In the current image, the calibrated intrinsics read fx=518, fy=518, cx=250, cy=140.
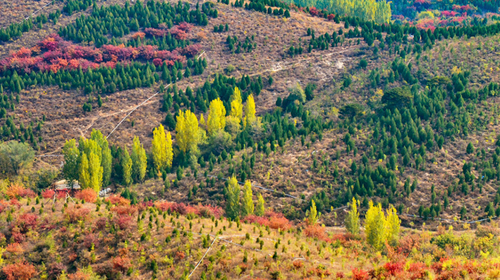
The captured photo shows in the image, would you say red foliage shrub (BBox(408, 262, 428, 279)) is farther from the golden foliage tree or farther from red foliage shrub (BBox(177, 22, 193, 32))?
red foliage shrub (BBox(177, 22, 193, 32))

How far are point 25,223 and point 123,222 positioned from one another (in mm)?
6940

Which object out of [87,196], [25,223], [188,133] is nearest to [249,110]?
[188,133]

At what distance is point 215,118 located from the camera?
192ft

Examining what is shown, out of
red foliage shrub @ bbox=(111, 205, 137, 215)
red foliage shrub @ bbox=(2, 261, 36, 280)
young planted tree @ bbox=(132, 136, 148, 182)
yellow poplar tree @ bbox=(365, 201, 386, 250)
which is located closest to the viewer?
red foliage shrub @ bbox=(2, 261, 36, 280)

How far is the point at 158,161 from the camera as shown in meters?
55.1

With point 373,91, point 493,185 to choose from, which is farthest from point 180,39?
point 493,185

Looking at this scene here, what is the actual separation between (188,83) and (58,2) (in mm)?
33584

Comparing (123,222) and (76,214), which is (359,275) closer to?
(123,222)

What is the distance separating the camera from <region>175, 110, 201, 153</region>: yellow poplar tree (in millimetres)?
56719

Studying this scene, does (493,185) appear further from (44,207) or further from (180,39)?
(180,39)

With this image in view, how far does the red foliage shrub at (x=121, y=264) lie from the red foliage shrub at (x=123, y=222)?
117 inches

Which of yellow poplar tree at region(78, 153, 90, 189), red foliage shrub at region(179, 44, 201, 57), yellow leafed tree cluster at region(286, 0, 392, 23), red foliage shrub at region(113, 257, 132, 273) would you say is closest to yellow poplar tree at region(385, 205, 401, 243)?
red foliage shrub at region(113, 257, 132, 273)

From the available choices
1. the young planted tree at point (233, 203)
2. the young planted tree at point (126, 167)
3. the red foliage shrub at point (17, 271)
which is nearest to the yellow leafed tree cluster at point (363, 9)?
the young planted tree at point (126, 167)

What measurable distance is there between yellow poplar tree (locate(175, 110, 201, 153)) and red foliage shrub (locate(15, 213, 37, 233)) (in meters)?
22.8
